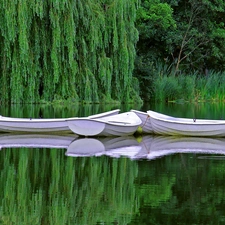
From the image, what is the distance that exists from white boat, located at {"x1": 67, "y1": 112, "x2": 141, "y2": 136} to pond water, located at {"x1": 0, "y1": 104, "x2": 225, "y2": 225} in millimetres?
1144

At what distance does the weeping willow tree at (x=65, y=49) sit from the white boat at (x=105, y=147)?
11403 mm

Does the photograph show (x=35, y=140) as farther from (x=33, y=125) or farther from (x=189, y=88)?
(x=189, y=88)

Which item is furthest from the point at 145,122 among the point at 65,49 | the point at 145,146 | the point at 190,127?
the point at 65,49

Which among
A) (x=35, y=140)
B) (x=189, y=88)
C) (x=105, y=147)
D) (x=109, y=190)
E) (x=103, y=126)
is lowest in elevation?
(x=109, y=190)

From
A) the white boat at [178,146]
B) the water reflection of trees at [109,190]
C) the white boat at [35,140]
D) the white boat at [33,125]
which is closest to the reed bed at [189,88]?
the white boat at [33,125]

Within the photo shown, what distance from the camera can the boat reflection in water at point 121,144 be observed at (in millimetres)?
14766

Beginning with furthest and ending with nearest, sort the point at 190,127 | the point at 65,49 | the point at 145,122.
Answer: the point at 65,49, the point at 145,122, the point at 190,127

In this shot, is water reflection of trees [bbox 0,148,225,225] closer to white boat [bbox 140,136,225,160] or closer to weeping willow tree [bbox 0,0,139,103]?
white boat [bbox 140,136,225,160]

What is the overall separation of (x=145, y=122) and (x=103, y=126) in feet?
5.46

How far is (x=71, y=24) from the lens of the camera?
29547 millimetres

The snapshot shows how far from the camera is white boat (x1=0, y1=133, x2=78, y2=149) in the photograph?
15945 mm

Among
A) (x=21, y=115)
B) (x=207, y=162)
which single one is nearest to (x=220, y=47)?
(x=21, y=115)

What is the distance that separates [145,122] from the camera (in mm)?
19531

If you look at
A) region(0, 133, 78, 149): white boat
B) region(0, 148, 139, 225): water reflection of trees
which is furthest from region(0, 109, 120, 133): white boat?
region(0, 148, 139, 225): water reflection of trees
